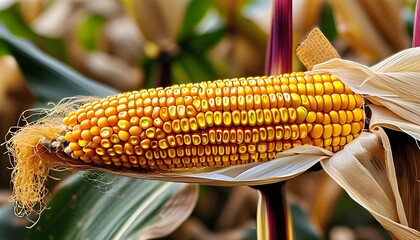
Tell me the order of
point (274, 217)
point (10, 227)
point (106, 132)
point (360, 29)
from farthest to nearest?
1. point (360, 29)
2. point (10, 227)
3. point (274, 217)
4. point (106, 132)

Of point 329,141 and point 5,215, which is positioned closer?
point 329,141

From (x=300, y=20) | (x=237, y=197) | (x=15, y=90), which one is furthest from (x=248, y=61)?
(x=15, y=90)

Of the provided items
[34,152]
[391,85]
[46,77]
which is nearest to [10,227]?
[46,77]

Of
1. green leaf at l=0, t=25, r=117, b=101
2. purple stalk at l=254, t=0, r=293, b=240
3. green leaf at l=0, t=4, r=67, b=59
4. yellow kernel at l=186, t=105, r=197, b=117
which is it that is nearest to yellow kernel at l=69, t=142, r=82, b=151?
yellow kernel at l=186, t=105, r=197, b=117

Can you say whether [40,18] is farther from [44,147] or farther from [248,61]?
[44,147]

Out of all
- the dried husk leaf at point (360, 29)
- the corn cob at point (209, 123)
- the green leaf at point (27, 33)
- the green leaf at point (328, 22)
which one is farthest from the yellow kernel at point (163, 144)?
the green leaf at point (328, 22)

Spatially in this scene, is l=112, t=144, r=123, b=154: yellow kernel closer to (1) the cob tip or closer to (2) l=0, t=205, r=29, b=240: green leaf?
(1) the cob tip

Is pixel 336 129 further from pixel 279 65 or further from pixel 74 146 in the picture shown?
pixel 74 146
